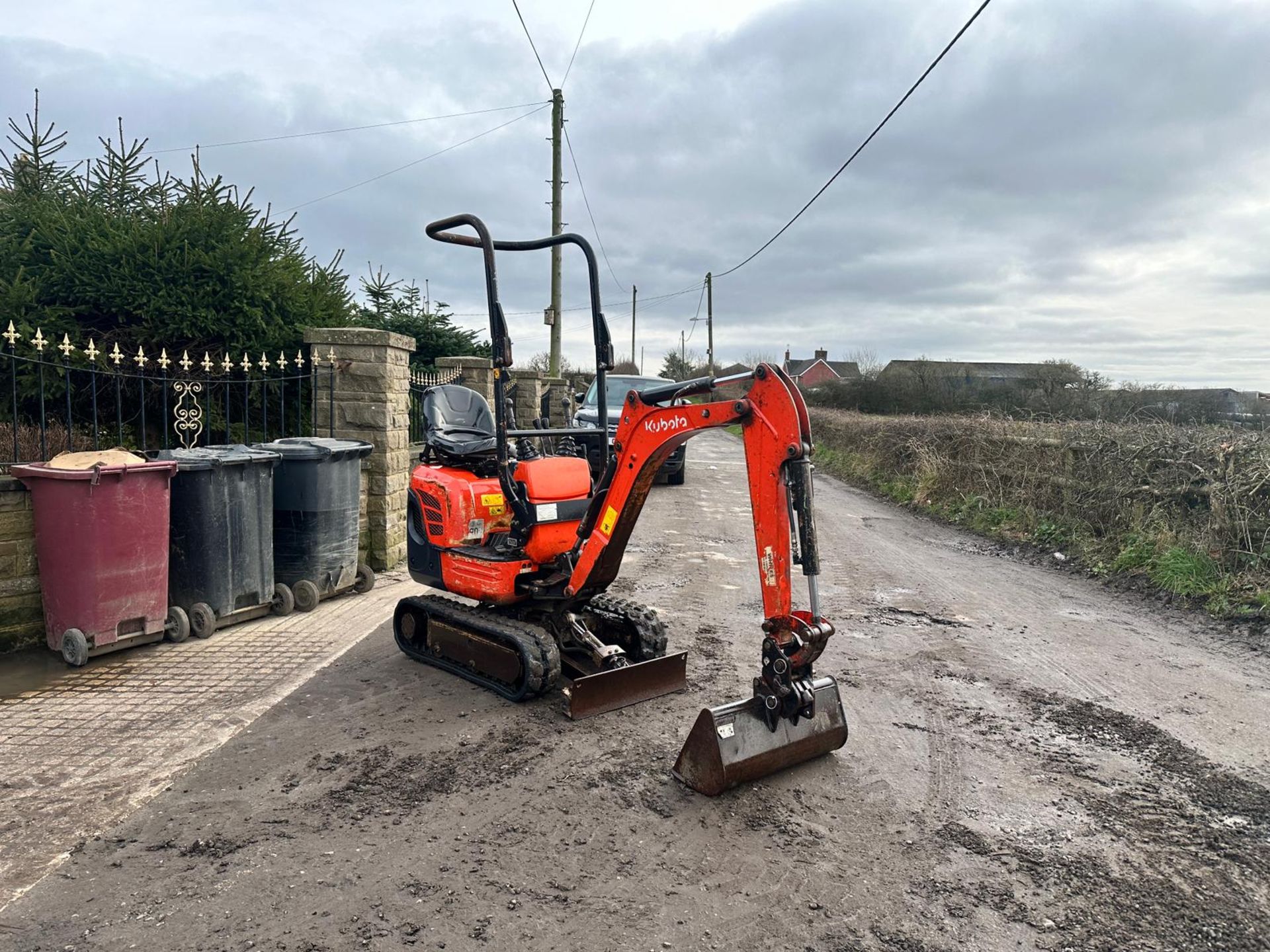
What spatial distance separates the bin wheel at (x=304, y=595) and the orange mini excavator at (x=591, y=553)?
1.53 metres

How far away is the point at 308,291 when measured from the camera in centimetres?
1000

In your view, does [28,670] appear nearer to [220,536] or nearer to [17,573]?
[17,573]

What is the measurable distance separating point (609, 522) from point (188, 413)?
5.06m

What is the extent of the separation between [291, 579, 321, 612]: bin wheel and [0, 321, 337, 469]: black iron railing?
1549 mm

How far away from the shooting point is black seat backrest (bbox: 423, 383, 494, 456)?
5664mm

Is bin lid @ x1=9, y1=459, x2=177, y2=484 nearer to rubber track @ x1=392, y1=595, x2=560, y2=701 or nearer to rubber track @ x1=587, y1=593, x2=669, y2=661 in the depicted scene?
rubber track @ x1=392, y1=595, x2=560, y2=701

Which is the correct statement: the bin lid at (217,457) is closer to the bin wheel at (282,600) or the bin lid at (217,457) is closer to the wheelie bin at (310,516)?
the wheelie bin at (310,516)

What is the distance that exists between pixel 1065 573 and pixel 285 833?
8195 mm

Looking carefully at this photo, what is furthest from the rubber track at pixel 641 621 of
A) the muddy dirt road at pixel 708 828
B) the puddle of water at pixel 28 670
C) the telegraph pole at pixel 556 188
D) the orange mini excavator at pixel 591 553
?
the telegraph pole at pixel 556 188

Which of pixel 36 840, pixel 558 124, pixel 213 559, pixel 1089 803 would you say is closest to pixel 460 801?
pixel 36 840

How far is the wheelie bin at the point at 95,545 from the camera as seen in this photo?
17.5 ft

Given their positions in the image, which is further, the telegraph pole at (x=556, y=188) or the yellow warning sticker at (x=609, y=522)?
the telegraph pole at (x=556, y=188)

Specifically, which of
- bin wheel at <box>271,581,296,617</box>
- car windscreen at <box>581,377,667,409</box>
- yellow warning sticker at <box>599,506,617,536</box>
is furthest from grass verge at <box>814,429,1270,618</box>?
bin wheel at <box>271,581,296,617</box>

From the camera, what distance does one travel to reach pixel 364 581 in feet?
25.3
